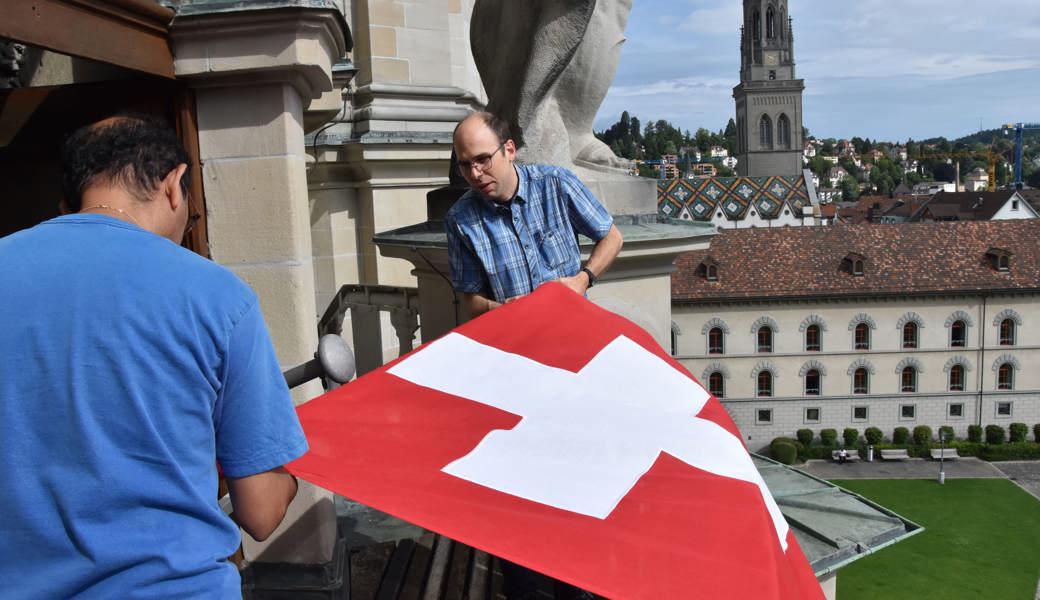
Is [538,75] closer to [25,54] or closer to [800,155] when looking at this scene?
[25,54]

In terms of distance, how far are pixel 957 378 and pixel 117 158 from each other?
39.0 m

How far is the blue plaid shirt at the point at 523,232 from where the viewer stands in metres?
Answer: 2.91

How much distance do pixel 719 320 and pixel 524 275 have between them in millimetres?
32868

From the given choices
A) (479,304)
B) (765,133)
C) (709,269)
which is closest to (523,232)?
(479,304)

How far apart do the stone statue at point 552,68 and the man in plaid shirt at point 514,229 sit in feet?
3.62

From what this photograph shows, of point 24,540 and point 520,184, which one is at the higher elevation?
point 520,184

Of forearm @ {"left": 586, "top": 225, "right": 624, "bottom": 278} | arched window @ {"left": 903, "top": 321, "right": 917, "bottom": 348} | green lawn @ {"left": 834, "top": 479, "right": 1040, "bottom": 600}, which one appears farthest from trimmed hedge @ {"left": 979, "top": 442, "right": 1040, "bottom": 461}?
Result: forearm @ {"left": 586, "top": 225, "right": 624, "bottom": 278}

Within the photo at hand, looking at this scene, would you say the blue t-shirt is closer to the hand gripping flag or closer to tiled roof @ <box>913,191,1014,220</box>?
the hand gripping flag

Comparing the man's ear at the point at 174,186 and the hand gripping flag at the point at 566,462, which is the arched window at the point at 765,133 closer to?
the hand gripping flag at the point at 566,462

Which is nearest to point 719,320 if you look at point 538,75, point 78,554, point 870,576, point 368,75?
point 870,576

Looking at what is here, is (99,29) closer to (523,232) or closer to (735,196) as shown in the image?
(523,232)

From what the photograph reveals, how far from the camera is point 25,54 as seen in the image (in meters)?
4.19

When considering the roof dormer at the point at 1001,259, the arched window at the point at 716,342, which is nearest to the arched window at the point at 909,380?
the roof dormer at the point at 1001,259

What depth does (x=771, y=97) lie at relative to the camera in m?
103
